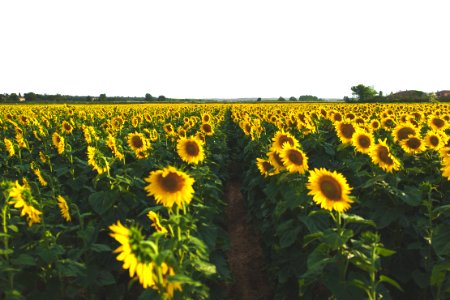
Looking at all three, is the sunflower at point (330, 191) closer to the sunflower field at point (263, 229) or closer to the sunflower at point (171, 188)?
the sunflower field at point (263, 229)

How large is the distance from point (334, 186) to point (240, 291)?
2.84 metres

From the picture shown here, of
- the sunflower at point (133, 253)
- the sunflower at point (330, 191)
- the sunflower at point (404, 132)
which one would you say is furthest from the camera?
the sunflower at point (404, 132)

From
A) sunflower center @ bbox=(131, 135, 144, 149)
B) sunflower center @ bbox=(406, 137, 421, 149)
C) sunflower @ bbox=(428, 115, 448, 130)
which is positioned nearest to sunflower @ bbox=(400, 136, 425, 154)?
sunflower center @ bbox=(406, 137, 421, 149)

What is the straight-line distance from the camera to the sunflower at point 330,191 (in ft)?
11.9

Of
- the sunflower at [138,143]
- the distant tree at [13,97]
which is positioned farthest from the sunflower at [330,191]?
the distant tree at [13,97]

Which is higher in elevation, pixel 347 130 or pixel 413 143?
pixel 347 130

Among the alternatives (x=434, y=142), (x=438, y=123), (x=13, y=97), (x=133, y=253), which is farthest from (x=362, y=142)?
(x=13, y=97)

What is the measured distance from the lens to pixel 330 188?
376 centimetres

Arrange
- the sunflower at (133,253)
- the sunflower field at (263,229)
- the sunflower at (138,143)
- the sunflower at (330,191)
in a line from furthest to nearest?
the sunflower at (138,143)
the sunflower at (330,191)
the sunflower field at (263,229)
the sunflower at (133,253)

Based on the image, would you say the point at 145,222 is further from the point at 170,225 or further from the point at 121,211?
the point at 170,225

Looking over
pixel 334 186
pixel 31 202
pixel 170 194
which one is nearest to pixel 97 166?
pixel 31 202

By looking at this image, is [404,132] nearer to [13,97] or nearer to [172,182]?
[172,182]

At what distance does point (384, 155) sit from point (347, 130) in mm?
1524

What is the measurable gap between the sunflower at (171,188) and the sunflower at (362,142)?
3301mm
